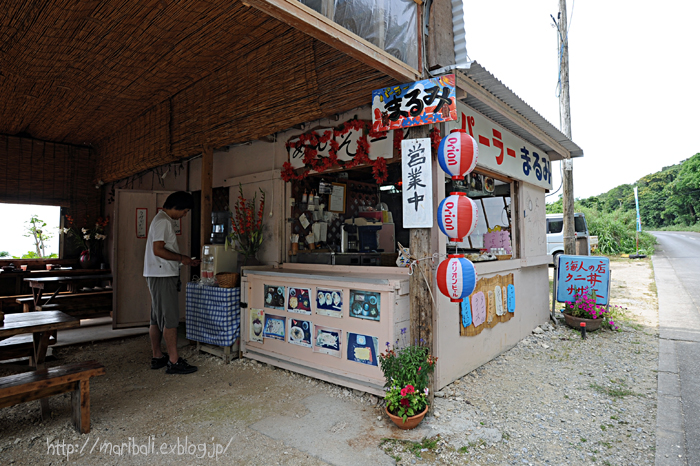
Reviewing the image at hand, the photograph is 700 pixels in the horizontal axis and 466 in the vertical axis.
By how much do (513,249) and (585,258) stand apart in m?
1.61

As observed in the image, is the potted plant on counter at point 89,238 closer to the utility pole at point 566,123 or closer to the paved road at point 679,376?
the paved road at point 679,376

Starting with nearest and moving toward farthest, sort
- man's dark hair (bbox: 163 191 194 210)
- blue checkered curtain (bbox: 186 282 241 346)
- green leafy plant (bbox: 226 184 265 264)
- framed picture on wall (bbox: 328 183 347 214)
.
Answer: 1. man's dark hair (bbox: 163 191 194 210)
2. blue checkered curtain (bbox: 186 282 241 346)
3. green leafy plant (bbox: 226 184 265 264)
4. framed picture on wall (bbox: 328 183 347 214)

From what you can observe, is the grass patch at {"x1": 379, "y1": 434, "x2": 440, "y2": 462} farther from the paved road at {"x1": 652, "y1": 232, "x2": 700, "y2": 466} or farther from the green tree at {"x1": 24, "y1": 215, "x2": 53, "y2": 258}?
the green tree at {"x1": 24, "y1": 215, "x2": 53, "y2": 258}

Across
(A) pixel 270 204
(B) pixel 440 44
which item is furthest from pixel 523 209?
(A) pixel 270 204

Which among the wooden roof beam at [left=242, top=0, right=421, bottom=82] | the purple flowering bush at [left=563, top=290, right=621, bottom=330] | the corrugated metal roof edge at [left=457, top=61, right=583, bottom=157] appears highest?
the corrugated metal roof edge at [left=457, top=61, right=583, bottom=157]

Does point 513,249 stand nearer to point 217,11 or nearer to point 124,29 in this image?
point 217,11

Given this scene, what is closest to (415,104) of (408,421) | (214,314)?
(408,421)

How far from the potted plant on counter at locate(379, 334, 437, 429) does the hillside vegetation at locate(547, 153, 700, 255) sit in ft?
64.4

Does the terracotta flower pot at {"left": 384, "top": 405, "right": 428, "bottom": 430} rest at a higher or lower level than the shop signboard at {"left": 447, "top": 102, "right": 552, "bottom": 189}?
lower

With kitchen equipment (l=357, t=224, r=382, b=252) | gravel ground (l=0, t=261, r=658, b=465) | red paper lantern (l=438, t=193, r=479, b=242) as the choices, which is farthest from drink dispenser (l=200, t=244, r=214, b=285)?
red paper lantern (l=438, t=193, r=479, b=242)

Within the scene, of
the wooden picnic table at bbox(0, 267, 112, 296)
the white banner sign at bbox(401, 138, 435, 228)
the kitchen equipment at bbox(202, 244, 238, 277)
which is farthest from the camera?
the wooden picnic table at bbox(0, 267, 112, 296)

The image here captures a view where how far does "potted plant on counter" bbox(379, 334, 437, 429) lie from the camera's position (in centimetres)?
286

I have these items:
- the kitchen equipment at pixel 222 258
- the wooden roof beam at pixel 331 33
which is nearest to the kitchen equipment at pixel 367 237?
the kitchen equipment at pixel 222 258

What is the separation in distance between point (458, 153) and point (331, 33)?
1383 mm
